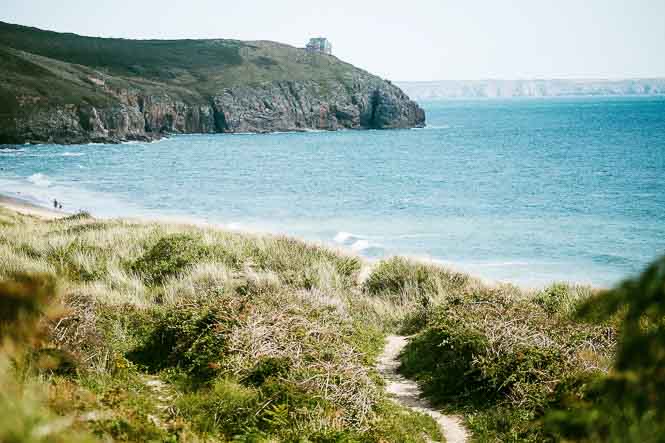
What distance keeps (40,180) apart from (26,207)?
20.5 metres

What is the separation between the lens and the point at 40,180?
6209cm

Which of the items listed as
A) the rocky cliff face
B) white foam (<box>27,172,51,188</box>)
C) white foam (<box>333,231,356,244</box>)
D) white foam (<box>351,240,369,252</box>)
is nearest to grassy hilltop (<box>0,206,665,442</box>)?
white foam (<box>351,240,369,252</box>)

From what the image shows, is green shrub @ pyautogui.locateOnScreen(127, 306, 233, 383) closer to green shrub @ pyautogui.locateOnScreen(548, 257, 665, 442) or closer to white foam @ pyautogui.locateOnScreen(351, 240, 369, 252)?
green shrub @ pyautogui.locateOnScreen(548, 257, 665, 442)

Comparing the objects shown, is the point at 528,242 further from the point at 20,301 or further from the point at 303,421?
the point at 20,301

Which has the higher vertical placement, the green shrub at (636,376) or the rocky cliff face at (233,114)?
the rocky cliff face at (233,114)

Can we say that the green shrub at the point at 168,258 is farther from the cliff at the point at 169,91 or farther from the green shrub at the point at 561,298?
the cliff at the point at 169,91

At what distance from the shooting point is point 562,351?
9.23 metres

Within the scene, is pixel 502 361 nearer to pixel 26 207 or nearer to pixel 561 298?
pixel 561 298

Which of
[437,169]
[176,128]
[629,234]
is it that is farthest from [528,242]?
[176,128]

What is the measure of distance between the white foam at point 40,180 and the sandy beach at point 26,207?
39.2 ft

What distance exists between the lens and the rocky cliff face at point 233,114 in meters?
99.4

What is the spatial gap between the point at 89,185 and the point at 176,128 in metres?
75.5

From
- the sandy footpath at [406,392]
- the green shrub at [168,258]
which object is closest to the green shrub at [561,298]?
the sandy footpath at [406,392]

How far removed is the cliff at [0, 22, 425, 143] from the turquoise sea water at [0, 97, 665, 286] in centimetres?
888
